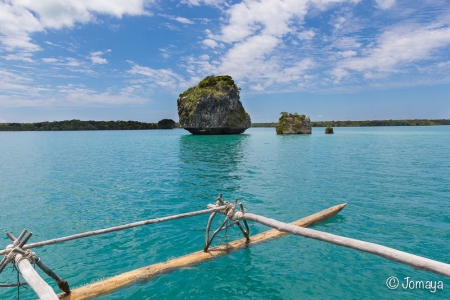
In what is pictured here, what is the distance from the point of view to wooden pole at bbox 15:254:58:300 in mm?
4477

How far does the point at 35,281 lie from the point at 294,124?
10238 cm

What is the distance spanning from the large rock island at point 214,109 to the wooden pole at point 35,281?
9534cm

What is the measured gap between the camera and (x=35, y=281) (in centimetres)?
490

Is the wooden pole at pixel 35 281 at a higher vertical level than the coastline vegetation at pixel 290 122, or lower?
lower

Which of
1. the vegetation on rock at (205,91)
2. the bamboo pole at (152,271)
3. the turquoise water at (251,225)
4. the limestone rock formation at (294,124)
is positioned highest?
the vegetation on rock at (205,91)

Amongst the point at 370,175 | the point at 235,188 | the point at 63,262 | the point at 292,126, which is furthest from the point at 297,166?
the point at 292,126

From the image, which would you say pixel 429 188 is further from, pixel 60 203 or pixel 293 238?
pixel 60 203

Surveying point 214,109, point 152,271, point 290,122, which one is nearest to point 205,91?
point 214,109

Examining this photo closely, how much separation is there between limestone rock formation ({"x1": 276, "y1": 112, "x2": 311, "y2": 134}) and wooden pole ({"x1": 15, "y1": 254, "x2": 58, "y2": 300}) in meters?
102

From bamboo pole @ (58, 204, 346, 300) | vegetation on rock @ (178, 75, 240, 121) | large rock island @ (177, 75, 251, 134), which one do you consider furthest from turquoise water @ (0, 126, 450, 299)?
vegetation on rock @ (178, 75, 240, 121)

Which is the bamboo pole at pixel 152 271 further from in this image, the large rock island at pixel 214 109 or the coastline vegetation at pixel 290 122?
the coastline vegetation at pixel 290 122

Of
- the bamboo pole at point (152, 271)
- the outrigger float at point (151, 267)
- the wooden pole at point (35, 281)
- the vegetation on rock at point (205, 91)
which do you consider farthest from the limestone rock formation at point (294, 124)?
the wooden pole at point (35, 281)

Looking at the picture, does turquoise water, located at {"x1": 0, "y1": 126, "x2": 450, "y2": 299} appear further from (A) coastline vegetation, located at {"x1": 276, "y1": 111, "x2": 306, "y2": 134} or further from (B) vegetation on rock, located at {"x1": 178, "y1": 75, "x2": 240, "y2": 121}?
(B) vegetation on rock, located at {"x1": 178, "y1": 75, "x2": 240, "y2": 121}

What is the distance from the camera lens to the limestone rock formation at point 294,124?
4008 inches
